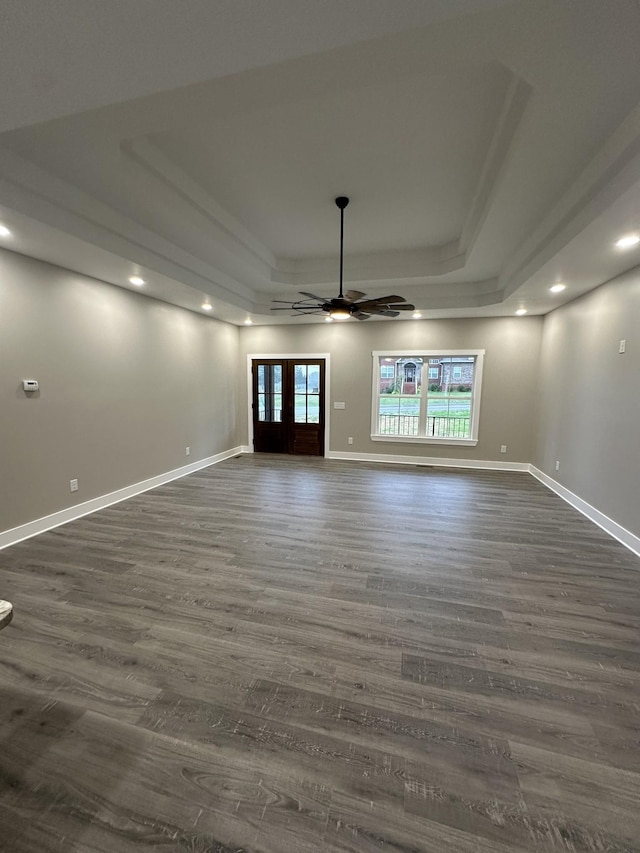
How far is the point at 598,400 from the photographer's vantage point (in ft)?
13.3

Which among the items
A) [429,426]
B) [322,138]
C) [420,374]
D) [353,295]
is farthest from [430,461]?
[322,138]

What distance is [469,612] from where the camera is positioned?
2.34 metres

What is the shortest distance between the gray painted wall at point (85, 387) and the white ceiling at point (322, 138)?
41 centimetres

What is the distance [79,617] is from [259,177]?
3.57 meters

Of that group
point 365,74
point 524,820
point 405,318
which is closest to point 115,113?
point 365,74

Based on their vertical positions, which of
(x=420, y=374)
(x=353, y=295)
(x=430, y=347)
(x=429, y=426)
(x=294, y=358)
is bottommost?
(x=429, y=426)

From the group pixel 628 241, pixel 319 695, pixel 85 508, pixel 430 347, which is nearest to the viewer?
pixel 319 695

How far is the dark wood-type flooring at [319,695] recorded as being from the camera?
1210 millimetres

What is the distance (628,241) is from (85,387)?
5.44 meters

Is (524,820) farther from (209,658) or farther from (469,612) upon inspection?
(209,658)

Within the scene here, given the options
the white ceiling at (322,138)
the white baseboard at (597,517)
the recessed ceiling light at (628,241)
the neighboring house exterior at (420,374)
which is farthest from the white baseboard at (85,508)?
the recessed ceiling light at (628,241)

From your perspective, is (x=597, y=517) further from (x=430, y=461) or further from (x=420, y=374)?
(x=420, y=374)

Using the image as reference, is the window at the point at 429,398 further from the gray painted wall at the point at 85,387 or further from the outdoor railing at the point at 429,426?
the gray painted wall at the point at 85,387

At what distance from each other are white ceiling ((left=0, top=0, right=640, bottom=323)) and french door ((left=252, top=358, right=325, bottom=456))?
7.75 feet
